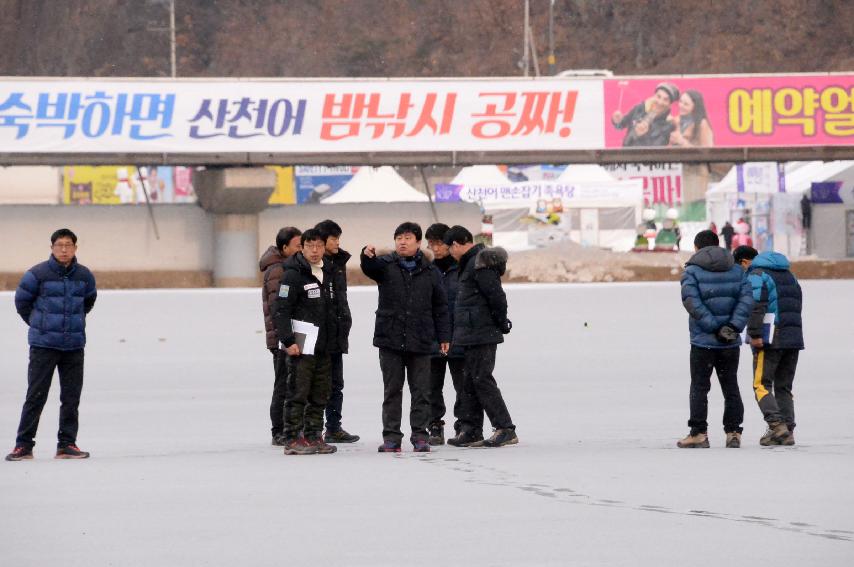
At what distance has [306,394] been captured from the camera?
11.9m

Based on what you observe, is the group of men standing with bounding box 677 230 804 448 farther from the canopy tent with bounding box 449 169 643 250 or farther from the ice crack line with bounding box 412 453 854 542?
the canopy tent with bounding box 449 169 643 250

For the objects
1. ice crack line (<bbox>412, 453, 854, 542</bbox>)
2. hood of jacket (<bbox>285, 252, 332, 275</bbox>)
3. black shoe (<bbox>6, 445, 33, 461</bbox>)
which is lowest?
ice crack line (<bbox>412, 453, 854, 542</bbox>)

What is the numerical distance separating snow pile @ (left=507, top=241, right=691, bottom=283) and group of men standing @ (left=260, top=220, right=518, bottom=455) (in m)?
36.6

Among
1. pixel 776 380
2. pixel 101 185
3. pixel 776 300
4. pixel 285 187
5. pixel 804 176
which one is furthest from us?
pixel 101 185

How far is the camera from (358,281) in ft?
159

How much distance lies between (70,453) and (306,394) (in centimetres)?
163

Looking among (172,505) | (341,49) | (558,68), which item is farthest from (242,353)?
(341,49)

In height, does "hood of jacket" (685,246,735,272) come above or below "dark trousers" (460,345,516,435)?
above

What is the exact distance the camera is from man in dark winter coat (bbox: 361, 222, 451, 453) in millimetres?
11992

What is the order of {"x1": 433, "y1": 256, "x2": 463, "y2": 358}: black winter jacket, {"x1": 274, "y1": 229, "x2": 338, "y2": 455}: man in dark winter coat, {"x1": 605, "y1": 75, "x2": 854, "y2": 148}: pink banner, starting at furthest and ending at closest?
{"x1": 605, "y1": 75, "x2": 854, "y2": 148}: pink banner → {"x1": 433, "y1": 256, "x2": 463, "y2": 358}: black winter jacket → {"x1": 274, "y1": 229, "x2": 338, "y2": 455}: man in dark winter coat

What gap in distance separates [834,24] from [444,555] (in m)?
100

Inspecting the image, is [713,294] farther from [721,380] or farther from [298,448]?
[298,448]

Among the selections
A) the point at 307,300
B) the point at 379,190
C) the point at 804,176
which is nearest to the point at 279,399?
the point at 307,300

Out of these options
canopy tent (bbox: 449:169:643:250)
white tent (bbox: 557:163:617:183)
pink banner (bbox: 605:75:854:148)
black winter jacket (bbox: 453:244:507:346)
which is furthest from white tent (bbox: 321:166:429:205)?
black winter jacket (bbox: 453:244:507:346)
